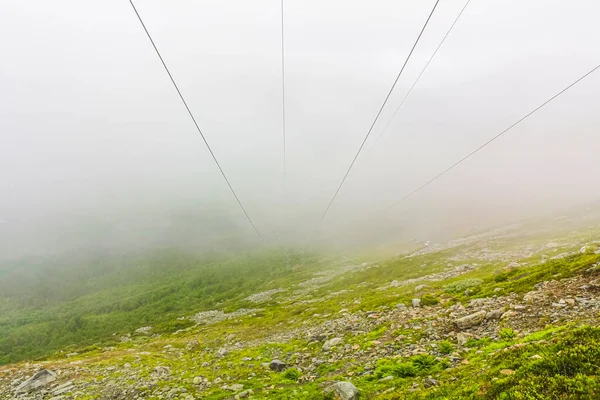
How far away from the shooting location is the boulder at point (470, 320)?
16766 millimetres

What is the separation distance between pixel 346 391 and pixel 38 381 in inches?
1200

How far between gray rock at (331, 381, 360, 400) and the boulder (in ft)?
26.4

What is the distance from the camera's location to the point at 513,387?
314 inches

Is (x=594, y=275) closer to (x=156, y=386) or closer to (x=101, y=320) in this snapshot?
(x=156, y=386)

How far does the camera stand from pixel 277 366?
781 inches

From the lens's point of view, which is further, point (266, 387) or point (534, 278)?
point (534, 278)

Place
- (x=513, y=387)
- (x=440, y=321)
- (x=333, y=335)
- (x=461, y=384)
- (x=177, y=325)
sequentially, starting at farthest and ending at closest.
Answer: (x=177, y=325) → (x=333, y=335) → (x=440, y=321) → (x=461, y=384) → (x=513, y=387)

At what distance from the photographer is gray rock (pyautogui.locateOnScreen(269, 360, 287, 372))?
64.3 feet

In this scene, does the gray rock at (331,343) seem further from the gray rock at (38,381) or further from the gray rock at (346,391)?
the gray rock at (38,381)

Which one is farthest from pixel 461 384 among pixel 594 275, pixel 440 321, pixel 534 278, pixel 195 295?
pixel 195 295

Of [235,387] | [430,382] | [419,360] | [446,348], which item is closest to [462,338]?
[446,348]

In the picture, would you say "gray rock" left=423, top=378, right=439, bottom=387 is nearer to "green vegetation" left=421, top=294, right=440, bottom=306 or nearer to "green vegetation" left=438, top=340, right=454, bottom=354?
"green vegetation" left=438, top=340, right=454, bottom=354

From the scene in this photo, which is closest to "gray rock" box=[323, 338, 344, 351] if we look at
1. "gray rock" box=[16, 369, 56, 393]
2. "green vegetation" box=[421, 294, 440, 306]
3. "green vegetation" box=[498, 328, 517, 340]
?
"green vegetation" box=[421, 294, 440, 306]

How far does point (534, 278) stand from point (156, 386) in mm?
28419
